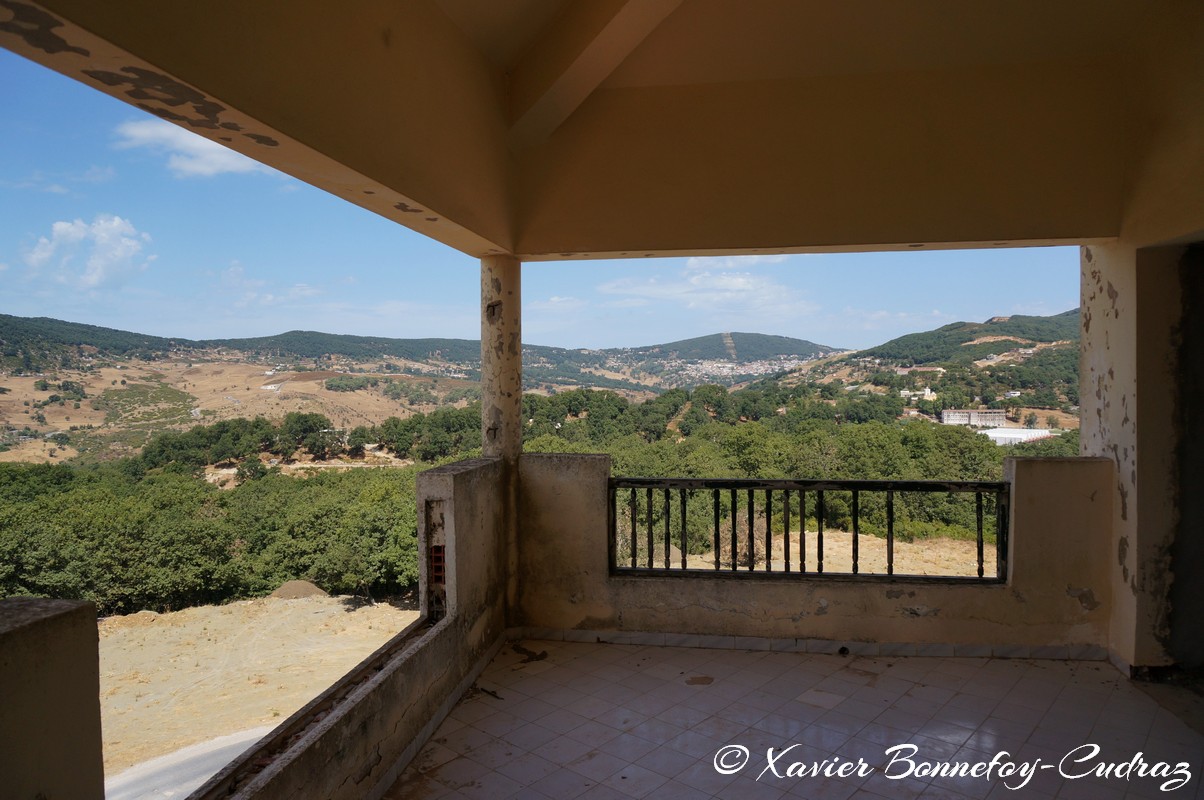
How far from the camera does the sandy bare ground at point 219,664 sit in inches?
323

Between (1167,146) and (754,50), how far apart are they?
2148 mm

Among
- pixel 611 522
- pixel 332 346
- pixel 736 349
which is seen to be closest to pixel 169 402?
pixel 332 346

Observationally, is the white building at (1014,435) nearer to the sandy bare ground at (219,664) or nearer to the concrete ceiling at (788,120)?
the concrete ceiling at (788,120)

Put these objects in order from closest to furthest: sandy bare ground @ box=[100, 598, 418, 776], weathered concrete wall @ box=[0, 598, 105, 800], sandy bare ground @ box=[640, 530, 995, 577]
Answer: weathered concrete wall @ box=[0, 598, 105, 800] → sandy bare ground @ box=[640, 530, 995, 577] → sandy bare ground @ box=[100, 598, 418, 776]

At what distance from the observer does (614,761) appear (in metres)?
2.90

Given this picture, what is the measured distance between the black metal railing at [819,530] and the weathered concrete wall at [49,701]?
2964 mm

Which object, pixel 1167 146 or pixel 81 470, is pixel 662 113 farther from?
pixel 81 470

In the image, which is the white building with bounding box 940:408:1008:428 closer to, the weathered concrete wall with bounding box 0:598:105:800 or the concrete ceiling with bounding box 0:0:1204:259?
the concrete ceiling with bounding box 0:0:1204:259

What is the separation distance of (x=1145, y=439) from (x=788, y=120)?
2.61 metres

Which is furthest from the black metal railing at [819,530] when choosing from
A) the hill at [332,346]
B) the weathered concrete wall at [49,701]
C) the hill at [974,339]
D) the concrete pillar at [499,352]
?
the hill at [332,346]

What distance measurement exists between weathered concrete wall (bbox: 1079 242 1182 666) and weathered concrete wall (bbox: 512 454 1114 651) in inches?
6.9

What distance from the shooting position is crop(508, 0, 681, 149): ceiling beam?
349cm

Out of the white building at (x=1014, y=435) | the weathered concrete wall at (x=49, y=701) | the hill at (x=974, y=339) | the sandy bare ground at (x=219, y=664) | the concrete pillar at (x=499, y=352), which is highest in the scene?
the hill at (x=974, y=339)

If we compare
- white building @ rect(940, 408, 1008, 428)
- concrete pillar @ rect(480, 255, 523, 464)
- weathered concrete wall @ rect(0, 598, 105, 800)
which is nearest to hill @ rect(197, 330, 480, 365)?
white building @ rect(940, 408, 1008, 428)
